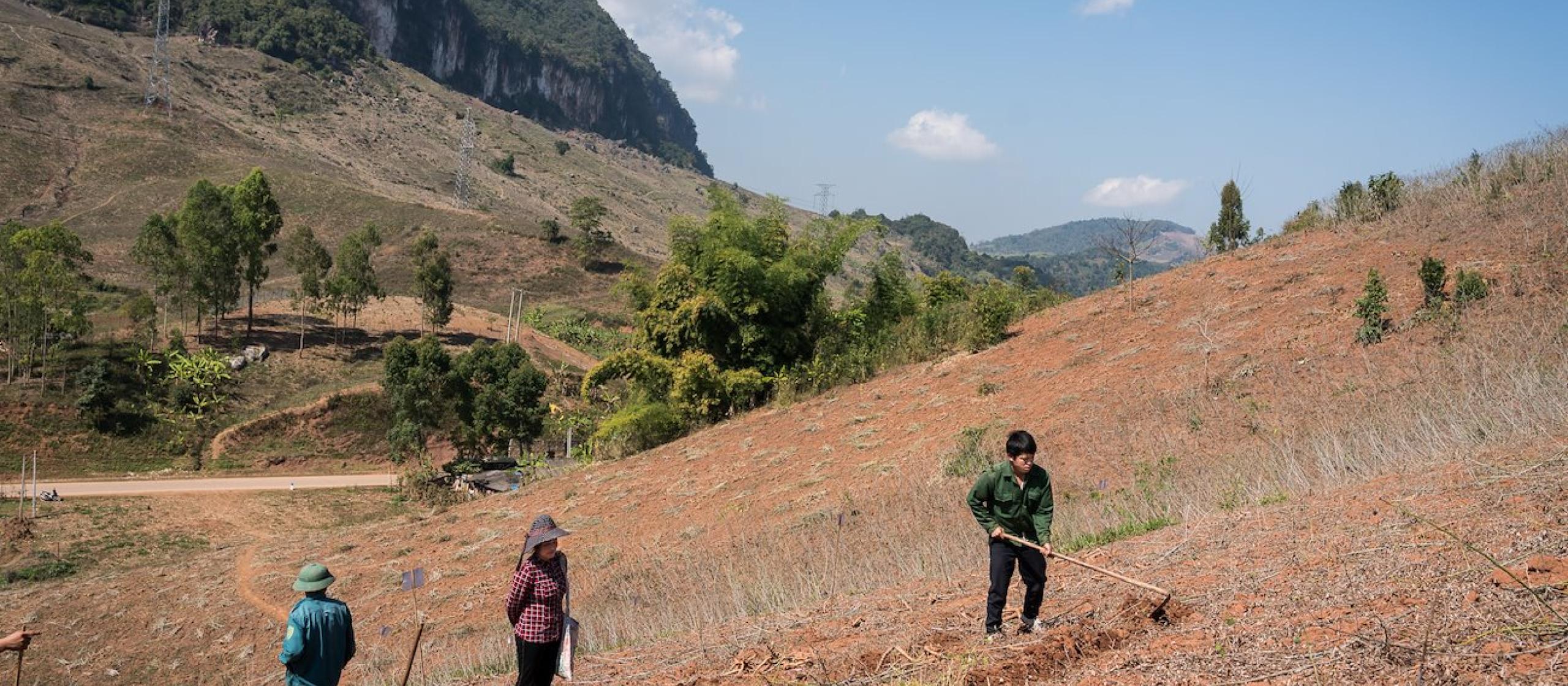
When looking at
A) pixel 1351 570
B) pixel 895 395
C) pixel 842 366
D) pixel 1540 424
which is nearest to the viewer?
pixel 1351 570

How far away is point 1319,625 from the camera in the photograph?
4.57m

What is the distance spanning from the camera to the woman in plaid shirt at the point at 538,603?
524 centimetres

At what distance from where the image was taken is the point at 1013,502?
563cm

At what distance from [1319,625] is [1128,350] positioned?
11558mm

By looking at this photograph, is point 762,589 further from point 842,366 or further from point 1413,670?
point 842,366

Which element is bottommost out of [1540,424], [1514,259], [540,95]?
[1540,424]

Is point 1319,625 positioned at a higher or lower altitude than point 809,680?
higher

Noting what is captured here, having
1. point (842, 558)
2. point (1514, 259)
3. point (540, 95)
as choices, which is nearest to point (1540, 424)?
point (842, 558)

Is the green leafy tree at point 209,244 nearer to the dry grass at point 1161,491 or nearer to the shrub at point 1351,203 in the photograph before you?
the dry grass at point 1161,491

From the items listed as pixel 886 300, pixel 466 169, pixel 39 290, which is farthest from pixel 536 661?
pixel 466 169

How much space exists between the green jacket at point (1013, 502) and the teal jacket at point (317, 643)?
139 inches

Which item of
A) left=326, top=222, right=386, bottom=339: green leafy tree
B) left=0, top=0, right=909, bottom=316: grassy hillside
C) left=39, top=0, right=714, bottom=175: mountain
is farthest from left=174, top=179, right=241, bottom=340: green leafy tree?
left=39, top=0, right=714, bottom=175: mountain

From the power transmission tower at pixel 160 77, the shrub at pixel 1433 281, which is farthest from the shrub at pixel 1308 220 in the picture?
the power transmission tower at pixel 160 77

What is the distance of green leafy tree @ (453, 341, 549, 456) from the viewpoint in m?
30.3
